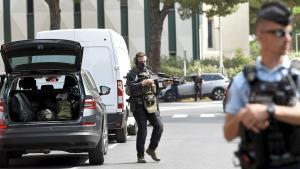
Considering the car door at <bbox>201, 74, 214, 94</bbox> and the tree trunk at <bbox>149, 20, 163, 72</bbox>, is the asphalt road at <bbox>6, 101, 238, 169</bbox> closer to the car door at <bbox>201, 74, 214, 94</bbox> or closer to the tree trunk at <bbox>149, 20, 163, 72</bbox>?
the car door at <bbox>201, 74, 214, 94</bbox>

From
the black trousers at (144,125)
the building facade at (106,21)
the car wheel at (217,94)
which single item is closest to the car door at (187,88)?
the car wheel at (217,94)

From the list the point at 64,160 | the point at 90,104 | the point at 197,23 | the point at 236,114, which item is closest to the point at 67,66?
the point at 90,104

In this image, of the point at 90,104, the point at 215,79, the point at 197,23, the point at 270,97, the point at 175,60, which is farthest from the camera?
the point at 197,23

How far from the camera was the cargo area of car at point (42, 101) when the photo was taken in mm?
13648

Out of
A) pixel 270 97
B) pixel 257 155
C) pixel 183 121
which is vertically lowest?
pixel 183 121

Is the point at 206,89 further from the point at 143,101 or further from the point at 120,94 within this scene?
the point at 143,101

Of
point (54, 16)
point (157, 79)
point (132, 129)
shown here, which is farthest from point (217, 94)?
point (157, 79)

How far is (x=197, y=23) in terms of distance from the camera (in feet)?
194

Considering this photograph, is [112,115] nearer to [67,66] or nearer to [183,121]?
[67,66]

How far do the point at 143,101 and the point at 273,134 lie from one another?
29.8ft

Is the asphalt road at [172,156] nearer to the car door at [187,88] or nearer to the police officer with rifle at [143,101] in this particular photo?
the police officer with rifle at [143,101]

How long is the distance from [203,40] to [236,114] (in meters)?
57.3

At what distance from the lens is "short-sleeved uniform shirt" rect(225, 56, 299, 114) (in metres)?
4.96

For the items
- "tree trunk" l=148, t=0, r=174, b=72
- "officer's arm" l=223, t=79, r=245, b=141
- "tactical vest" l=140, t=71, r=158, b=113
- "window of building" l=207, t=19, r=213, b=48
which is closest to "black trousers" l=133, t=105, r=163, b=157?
"tactical vest" l=140, t=71, r=158, b=113
